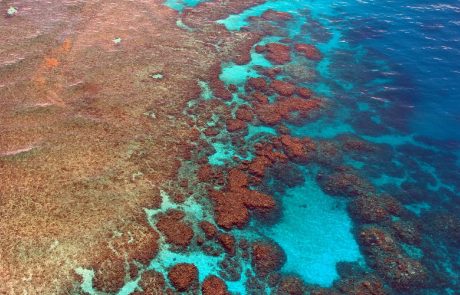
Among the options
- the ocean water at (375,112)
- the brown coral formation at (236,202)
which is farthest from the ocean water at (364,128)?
the brown coral formation at (236,202)

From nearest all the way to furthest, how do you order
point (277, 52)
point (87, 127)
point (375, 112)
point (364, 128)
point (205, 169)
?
point (205, 169) < point (87, 127) < point (364, 128) < point (375, 112) < point (277, 52)

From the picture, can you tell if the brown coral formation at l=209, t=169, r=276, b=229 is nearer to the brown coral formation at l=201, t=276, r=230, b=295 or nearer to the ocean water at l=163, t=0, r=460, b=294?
the ocean water at l=163, t=0, r=460, b=294

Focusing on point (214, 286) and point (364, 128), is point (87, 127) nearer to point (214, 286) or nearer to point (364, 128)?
point (214, 286)

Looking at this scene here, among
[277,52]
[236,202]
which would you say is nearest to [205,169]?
[236,202]

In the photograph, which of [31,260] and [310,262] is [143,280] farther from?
[310,262]

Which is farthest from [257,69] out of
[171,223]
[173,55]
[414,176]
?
[171,223]

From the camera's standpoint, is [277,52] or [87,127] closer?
[87,127]

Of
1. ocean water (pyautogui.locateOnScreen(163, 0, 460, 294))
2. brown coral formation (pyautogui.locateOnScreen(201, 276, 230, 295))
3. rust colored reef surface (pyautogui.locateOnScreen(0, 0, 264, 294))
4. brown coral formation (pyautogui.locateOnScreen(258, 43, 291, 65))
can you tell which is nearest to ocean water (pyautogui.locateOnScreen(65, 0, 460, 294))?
ocean water (pyautogui.locateOnScreen(163, 0, 460, 294))
